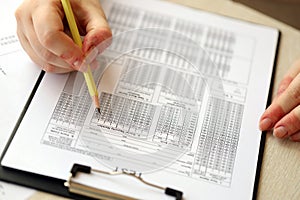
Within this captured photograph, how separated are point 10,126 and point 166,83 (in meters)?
0.27

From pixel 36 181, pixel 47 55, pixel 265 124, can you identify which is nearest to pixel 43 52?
pixel 47 55

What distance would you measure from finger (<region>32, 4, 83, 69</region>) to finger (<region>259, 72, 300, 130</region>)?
1.03ft


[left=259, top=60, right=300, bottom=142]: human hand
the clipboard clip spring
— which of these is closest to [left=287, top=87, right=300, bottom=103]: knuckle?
[left=259, top=60, right=300, bottom=142]: human hand

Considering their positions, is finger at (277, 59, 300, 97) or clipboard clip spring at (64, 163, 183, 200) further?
finger at (277, 59, 300, 97)

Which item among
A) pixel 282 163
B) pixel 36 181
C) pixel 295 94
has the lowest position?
pixel 36 181

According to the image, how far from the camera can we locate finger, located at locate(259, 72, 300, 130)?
0.76 m

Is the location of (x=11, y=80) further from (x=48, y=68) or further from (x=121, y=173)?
(x=121, y=173)

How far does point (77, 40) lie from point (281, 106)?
349mm

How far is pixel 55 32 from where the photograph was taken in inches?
28.0

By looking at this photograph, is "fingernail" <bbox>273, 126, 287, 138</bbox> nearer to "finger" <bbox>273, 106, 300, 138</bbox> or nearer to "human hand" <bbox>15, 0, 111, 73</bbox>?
"finger" <bbox>273, 106, 300, 138</bbox>

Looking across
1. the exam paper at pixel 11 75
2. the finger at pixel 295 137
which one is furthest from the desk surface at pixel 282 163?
the exam paper at pixel 11 75

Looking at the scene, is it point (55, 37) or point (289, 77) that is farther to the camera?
point (289, 77)

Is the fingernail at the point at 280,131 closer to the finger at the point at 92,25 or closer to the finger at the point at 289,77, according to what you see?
the finger at the point at 289,77

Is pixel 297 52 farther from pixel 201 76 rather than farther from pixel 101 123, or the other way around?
pixel 101 123
